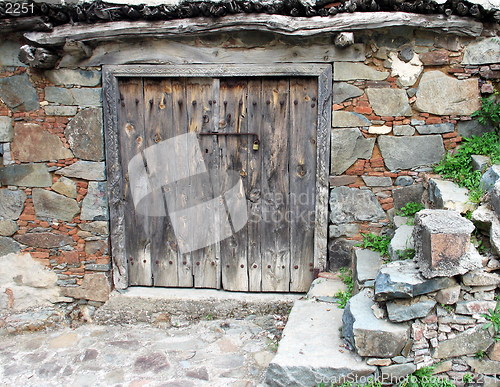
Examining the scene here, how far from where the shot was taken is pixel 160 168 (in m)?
3.71

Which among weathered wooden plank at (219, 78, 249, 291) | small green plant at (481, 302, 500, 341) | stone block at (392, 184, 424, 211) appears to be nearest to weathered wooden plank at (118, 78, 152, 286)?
weathered wooden plank at (219, 78, 249, 291)

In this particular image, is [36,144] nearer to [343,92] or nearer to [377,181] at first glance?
[343,92]

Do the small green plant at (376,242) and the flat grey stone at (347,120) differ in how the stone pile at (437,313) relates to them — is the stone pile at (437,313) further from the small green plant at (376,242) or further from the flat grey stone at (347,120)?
the flat grey stone at (347,120)

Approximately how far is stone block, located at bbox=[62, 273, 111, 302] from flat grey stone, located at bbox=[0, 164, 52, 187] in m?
0.84

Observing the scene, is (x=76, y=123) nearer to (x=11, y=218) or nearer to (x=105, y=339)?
(x=11, y=218)

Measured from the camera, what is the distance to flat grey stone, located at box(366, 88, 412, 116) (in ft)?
11.0

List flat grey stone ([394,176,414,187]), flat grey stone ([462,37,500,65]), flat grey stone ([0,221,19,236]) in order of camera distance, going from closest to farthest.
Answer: flat grey stone ([462,37,500,65]), flat grey stone ([394,176,414,187]), flat grey stone ([0,221,19,236])

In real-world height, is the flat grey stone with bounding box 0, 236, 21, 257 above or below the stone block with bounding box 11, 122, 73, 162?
below

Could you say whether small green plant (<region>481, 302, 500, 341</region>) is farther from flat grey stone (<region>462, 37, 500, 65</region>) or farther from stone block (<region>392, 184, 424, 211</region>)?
flat grey stone (<region>462, 37, 500, 65</region>)

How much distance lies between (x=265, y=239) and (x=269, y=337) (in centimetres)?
76

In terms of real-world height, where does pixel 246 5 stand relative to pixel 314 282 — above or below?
above

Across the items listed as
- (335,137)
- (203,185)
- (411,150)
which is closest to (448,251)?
(411,150)

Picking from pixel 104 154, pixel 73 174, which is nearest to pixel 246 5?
pixel 104 154

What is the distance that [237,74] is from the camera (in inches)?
136
